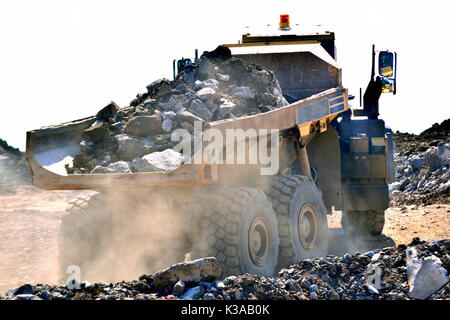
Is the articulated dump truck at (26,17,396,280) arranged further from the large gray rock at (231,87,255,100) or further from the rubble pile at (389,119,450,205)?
the rubble pile at (389,119,450,205)

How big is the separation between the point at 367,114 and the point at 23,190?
32.3ft

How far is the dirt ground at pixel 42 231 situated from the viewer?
745 centimetres

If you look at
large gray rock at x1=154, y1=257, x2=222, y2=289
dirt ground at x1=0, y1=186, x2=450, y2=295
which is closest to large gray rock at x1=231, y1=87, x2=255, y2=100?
large gray rock at x1=154, y1=257, x2=222, y2=289

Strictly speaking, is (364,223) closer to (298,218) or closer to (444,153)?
(298,218)

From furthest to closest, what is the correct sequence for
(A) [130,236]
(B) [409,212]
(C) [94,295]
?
(B) [409,212] < (A) [130,236] < (C) [94,295]

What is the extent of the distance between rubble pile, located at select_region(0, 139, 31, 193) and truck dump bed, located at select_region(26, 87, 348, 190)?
921 cm

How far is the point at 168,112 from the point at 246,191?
1.38 m

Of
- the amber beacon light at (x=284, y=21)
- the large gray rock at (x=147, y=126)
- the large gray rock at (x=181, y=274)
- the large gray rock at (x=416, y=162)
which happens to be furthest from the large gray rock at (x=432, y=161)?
the large gray rock at (x=181, y=274)

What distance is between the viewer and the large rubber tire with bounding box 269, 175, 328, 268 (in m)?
6.44

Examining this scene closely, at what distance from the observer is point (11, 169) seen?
51.8 ft

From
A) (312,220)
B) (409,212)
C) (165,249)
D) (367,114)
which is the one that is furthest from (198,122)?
(409,212)

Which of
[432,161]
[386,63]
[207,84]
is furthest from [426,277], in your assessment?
[432,161]
